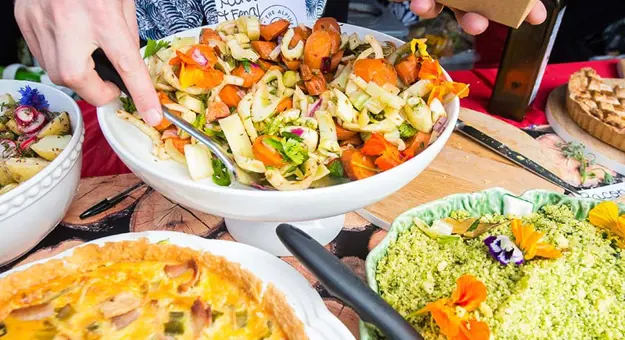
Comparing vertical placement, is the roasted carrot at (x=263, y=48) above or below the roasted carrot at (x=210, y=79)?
above

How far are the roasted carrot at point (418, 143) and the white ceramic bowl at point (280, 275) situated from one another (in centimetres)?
31

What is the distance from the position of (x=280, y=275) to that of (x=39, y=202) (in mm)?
463

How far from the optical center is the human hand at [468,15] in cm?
98

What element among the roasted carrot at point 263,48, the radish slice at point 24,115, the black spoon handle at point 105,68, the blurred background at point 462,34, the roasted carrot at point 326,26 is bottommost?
the blurred background at point 462,34

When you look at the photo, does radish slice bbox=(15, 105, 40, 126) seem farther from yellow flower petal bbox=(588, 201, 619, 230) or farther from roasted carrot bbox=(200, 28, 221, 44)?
yellow flower petal bbox=(588, 201, 619, 230)

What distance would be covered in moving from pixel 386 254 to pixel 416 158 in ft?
0.59

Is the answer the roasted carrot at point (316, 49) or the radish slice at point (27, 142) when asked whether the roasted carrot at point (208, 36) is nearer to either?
the roasted carrot at point (316, 49)

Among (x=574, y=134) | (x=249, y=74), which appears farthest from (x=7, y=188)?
(x=574, y=134)

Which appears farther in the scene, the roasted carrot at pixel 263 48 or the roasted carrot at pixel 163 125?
the roasted carrot at pixel 263 48

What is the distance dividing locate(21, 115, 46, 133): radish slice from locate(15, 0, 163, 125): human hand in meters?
0.30

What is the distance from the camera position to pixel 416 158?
821mm

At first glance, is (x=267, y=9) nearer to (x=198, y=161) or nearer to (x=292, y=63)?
(x=292, y=63)

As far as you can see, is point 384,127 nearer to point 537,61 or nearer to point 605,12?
point 537,61

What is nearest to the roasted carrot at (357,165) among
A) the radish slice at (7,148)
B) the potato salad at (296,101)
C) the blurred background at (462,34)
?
the potato salad at (296,101)
